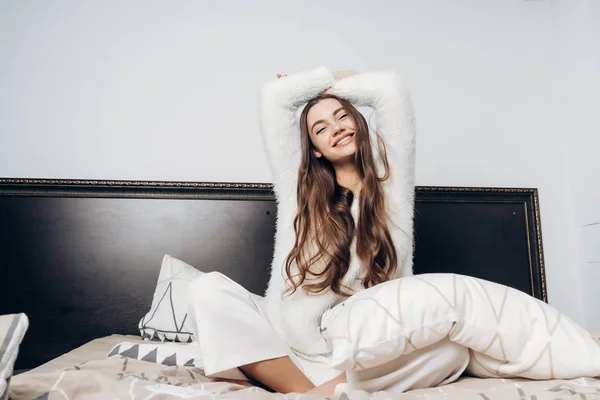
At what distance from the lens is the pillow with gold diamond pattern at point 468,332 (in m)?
0.90

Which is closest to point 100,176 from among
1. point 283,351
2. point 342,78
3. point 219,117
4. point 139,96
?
point 139,96

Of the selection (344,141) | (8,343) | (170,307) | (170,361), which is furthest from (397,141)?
(8,343)

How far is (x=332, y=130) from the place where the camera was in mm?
1638

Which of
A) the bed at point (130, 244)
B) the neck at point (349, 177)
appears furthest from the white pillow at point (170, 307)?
the neck at point (349, 177)

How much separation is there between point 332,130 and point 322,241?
1.32 ft

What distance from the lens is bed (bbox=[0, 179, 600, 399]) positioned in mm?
2021

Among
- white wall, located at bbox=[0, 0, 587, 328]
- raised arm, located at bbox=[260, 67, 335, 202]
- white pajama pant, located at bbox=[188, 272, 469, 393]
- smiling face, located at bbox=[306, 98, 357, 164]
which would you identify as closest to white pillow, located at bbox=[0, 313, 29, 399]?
white pajama pant, located at bbox=[188, 272, 469, 393]

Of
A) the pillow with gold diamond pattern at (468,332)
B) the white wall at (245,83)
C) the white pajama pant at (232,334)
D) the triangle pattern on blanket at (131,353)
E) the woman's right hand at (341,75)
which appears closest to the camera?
the pillow with gold diamond pattern at (468,332)

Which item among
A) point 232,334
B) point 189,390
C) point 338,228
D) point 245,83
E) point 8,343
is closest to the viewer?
point 8,343

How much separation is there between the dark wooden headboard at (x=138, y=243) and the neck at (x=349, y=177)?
0.58 m

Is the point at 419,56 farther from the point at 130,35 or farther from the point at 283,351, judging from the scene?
the point at 283,351

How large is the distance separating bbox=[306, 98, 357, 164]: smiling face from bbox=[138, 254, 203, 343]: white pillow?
2.47 feet

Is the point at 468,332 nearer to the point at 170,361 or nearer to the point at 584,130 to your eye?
the point at 170,361

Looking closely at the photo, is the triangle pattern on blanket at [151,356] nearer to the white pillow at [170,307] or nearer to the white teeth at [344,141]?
the white pillow at [170,307]
